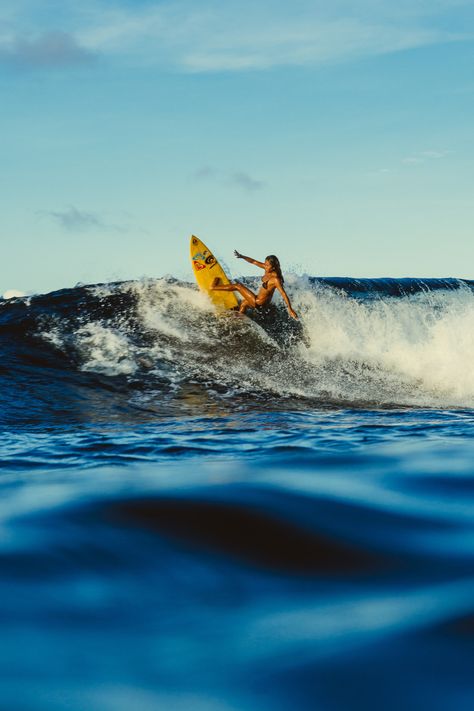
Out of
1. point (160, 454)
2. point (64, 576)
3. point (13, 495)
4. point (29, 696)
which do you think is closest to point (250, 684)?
point (29, 696)

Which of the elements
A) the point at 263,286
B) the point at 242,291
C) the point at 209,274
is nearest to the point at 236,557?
the point at 263,286

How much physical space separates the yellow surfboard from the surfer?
118 millimetres

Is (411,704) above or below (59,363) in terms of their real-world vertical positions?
below

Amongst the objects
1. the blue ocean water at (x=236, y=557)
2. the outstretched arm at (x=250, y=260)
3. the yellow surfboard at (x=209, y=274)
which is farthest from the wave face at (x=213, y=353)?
the outstretched arm at (x=250, y=260)

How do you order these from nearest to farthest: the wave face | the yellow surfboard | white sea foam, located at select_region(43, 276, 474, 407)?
the wave face < white sea foam, located at select_region(43, 276, 474, 407) < the yellow surfboard

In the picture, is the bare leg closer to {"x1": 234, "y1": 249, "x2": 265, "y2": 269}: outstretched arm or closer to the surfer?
the surfer

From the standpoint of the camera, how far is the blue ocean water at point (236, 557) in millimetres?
1837

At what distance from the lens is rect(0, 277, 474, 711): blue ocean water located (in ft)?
6.03

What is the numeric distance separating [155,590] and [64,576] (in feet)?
1.14

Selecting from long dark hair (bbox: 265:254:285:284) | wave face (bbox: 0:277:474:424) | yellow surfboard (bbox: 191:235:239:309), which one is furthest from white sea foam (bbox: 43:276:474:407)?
long dark hair (bbox: 265:254:285:284)

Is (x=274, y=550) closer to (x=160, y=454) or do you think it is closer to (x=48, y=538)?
(x=48, y=538)

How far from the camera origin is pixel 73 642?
79.9 inches

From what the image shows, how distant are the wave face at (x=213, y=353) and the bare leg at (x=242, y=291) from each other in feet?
1.09

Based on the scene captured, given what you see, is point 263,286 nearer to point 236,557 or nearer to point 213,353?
point 213,353
